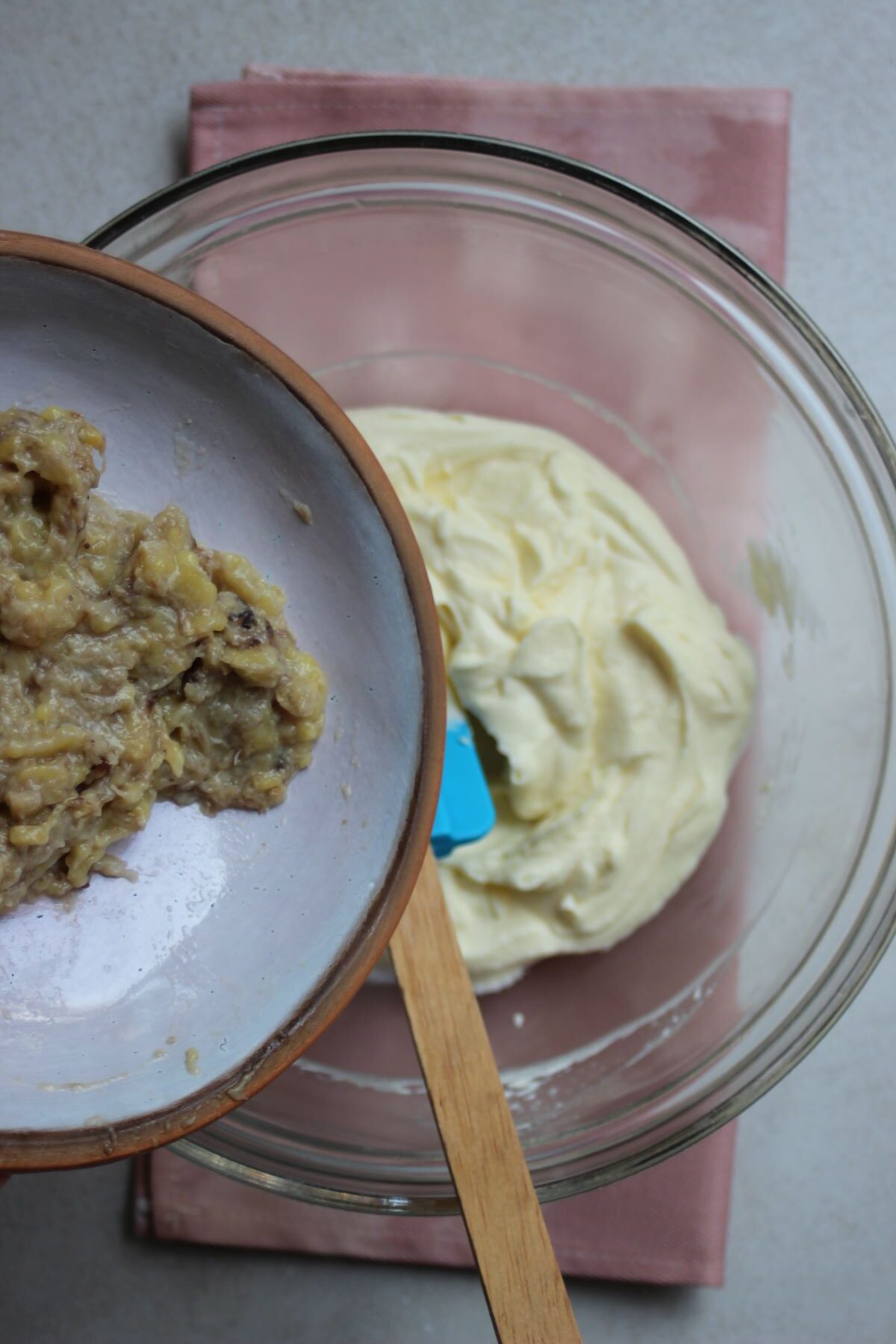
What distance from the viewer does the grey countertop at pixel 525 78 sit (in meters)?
1.43

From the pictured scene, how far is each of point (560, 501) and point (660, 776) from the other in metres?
0.36

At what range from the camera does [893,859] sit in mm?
1262

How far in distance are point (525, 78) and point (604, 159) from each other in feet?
0.64

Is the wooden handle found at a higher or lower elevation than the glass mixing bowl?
lower

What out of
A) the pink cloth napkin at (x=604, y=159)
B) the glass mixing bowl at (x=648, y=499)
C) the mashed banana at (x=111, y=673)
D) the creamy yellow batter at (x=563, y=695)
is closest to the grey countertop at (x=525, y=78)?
the pink cloth napkin at (x=604, y=159)

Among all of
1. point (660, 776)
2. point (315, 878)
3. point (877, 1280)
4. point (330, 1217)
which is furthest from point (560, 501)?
point (877, 1280)

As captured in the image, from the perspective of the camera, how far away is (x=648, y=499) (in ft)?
4.83

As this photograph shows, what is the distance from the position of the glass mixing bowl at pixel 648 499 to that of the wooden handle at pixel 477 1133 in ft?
0.93

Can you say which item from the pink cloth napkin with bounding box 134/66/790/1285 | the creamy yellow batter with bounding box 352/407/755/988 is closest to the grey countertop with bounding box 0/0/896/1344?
the pink cloth napkin with bounding box 134/66/790/1285

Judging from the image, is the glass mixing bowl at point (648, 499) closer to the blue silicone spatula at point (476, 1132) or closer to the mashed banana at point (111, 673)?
the blue silicone spatula at point (476, 1132)

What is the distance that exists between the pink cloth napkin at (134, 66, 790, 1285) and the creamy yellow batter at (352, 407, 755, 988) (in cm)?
38

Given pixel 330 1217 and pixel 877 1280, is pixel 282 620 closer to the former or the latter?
pixel 330 1217

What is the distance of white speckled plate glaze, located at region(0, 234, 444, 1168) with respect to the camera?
Answer: 838 millimetres

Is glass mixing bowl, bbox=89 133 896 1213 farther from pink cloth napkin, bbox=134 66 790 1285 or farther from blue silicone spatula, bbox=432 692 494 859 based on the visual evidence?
blue silicone spatula, bbox=432 692 494 859
